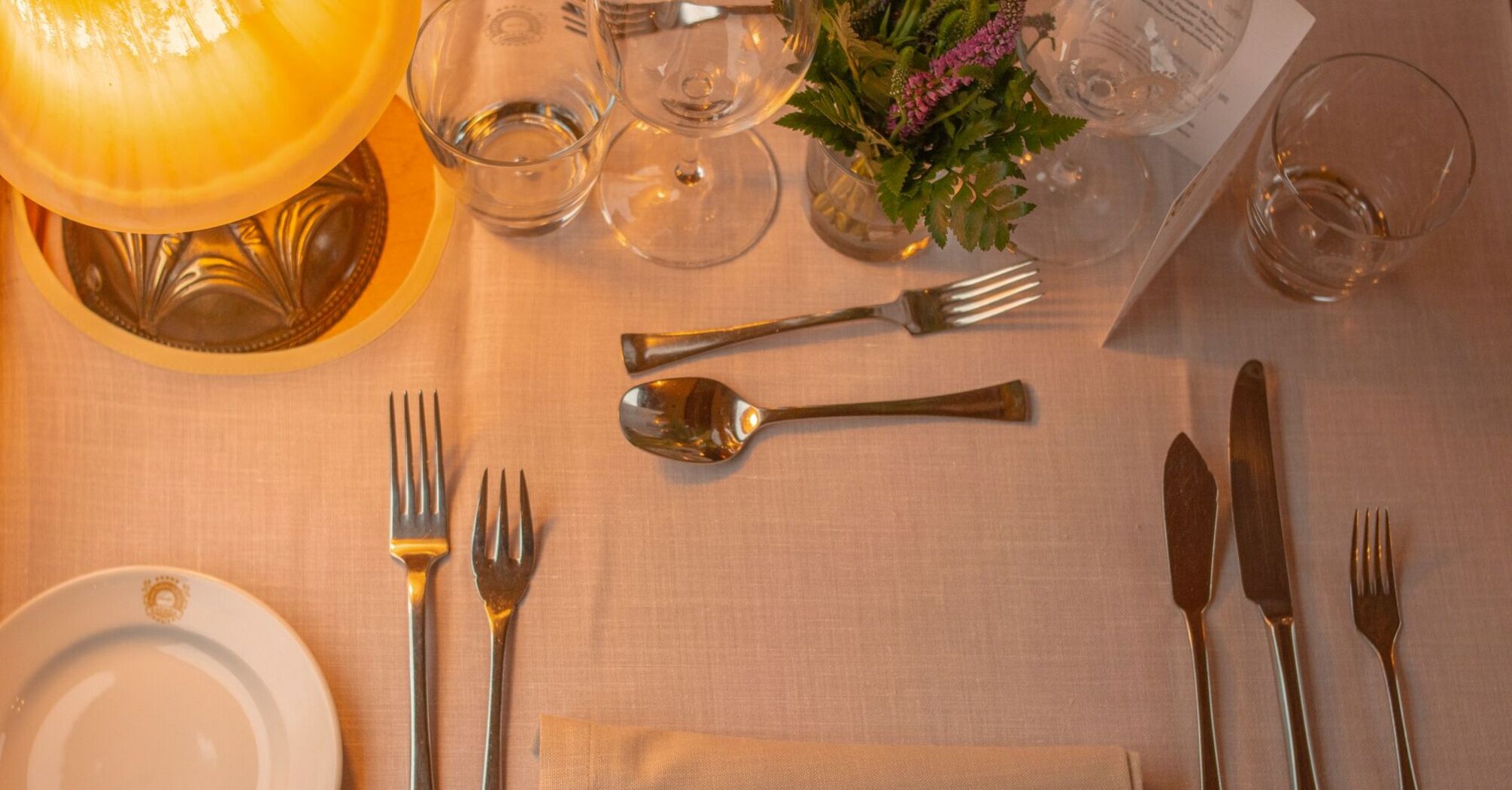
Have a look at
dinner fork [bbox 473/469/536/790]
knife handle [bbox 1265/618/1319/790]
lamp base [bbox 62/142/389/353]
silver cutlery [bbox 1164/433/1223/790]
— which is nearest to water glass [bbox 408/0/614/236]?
lamp base [bbox 62/142/389/353]

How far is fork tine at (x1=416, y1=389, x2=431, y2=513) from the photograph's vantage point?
777 millimetres

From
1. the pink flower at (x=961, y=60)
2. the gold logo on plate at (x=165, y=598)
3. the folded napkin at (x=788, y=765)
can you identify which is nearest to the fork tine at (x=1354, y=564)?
the folded napkin at (x=788, y=765)

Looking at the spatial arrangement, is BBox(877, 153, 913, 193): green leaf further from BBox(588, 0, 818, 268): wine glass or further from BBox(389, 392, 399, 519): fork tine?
BBox(389, 392, 399, 519): fork tine

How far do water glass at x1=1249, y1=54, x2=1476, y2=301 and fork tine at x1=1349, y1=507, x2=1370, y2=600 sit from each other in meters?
0.19

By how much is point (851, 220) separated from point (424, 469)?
0.37 m

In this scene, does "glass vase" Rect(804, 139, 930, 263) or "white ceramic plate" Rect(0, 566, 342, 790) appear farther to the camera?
"glass vase" Rect(804, 139, 930, 263)

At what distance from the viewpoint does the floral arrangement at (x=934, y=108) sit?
0.69 meters

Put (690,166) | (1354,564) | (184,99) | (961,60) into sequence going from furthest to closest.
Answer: (690,166), (1354,564), (961,60), (184,99)

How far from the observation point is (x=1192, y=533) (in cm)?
78

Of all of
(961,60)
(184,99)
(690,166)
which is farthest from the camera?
(690,166)

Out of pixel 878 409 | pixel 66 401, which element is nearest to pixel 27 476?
pixel 66 401

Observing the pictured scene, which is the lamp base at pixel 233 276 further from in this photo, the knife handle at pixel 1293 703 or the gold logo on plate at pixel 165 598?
the knife handle at pixel 1293 703

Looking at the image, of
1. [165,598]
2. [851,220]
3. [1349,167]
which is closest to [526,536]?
[165,598]

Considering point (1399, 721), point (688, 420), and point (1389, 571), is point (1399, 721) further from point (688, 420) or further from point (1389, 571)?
point (688, 420)
